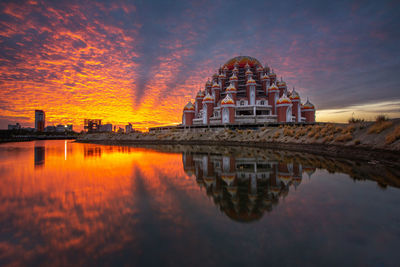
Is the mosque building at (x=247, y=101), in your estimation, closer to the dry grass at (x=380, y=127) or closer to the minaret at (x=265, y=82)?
the minaret at (x=265, y=82)

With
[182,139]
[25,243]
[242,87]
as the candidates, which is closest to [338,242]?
[25,243]

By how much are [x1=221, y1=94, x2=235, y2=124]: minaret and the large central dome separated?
1974cm

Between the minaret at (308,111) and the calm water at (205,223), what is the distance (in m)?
48.8

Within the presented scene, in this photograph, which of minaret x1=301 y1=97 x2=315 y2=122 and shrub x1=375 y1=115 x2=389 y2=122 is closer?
shrub x1=375 y1=115 x2=389 y2=122

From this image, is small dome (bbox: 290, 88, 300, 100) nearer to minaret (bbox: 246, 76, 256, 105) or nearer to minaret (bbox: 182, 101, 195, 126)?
minaret (bbox: 246, 76, 256, 105)

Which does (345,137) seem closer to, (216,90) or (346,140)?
(346,140)

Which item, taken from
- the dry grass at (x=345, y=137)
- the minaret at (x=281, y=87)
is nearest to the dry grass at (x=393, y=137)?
the dry grass at (x=345, y=137)

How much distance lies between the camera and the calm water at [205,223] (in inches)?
114

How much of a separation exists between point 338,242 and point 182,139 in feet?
117

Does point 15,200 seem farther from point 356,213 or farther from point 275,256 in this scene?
point 356,213

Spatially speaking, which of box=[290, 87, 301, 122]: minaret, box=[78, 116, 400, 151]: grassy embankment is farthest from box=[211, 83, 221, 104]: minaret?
box=[78, 116, 400, 151]: grassy embankment

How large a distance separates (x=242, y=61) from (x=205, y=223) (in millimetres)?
60246

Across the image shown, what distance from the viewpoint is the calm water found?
2.91 meters

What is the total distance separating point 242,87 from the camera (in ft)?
173
